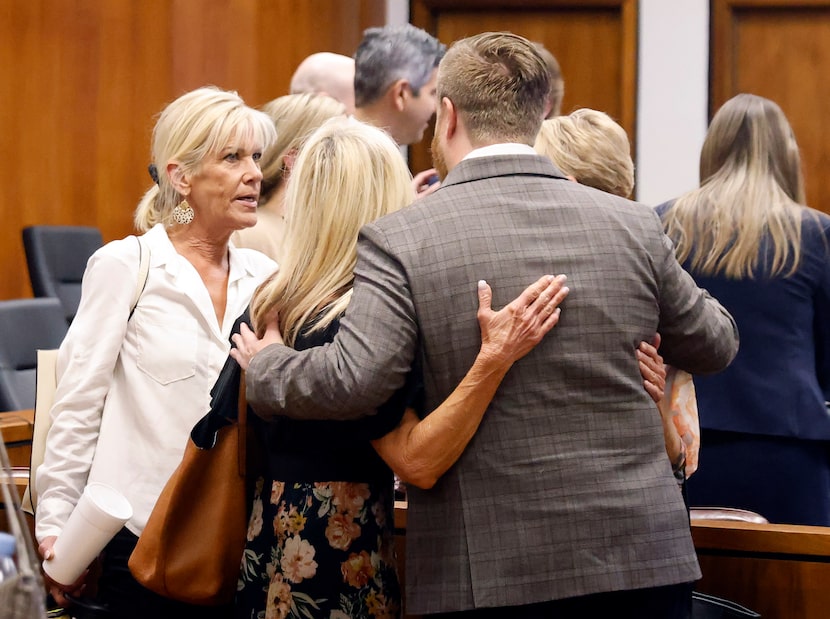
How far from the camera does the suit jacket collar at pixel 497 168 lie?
169 centimetres

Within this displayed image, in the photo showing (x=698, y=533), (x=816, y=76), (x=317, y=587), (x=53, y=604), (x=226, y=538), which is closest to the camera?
(x=317, y=587)

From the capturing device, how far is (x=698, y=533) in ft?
7.31

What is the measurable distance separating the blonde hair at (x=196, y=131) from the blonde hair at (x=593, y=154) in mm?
588

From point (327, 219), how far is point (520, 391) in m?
0.41

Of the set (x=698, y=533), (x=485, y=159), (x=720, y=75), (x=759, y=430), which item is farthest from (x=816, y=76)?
(x=485, y=159)

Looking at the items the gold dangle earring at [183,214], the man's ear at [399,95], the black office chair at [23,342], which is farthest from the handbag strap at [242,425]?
the black office chair at [23,342]

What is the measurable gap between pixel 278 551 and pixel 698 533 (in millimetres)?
880

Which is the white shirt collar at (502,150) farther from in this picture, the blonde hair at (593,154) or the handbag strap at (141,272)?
the handbag strap at (141,272)

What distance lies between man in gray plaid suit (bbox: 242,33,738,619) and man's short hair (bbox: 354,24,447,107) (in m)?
1.62

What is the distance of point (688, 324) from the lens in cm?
174

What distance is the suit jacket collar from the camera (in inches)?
66.5

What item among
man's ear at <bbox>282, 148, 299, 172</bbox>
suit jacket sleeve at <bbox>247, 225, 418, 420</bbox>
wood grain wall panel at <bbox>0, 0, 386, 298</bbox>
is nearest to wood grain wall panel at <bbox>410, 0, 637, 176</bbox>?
wood grain wall panel at <bbox>0, 0, 386, 298</bbox>

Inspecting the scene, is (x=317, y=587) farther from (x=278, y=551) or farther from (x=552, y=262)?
(x=552, y=262)

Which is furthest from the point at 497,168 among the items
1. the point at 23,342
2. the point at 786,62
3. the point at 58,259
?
the point at 786,62
